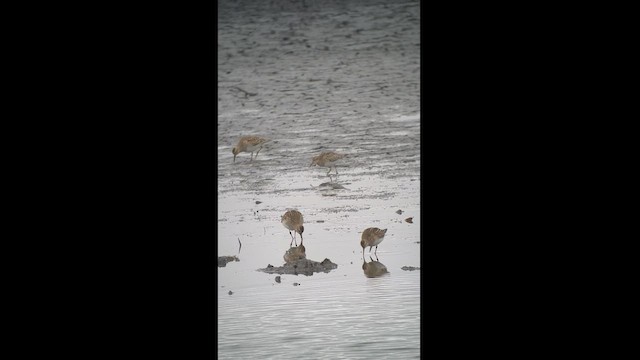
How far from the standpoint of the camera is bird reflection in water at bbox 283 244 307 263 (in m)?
2.76

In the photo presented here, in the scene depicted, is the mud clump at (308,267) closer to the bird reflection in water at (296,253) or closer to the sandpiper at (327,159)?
the bird reflection in water at (296,253)

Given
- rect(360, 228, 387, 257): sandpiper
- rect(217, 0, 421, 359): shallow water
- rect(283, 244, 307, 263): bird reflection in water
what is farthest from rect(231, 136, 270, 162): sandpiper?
rect(360, 228, 387, 257): sandpiper

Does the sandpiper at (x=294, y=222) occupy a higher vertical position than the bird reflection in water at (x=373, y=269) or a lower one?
higher

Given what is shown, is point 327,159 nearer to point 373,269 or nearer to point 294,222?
point 294,222

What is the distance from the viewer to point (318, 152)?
9.15 ft

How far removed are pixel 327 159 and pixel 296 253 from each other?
1.05ft

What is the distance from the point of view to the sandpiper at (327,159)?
2777 millimetres

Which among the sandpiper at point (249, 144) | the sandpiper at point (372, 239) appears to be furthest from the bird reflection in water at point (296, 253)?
the sandpiper at point (249, 144)

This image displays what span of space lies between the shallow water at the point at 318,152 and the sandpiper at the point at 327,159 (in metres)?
0.02
